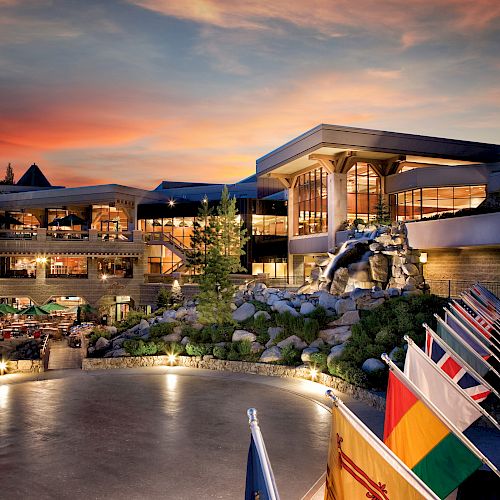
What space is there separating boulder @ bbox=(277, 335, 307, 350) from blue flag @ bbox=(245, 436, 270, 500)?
58.9 ft

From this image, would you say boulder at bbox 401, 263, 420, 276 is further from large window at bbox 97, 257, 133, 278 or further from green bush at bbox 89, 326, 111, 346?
large window at bbox 97, 257, 133, 278

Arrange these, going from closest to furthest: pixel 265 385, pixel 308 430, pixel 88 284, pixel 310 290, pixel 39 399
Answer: pixel 308 430, pixel 39 399, pixel 265 385, pixel 310 290, pixel 88 284

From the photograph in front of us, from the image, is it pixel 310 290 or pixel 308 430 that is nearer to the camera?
pixel 308 430

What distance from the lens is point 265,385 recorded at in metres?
19.0

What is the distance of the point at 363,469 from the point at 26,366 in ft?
67.4

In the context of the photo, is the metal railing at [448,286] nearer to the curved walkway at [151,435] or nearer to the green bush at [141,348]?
the curved walkway at [151,435]

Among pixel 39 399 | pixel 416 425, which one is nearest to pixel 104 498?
pixel 416 425

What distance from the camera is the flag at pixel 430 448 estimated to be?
526cm

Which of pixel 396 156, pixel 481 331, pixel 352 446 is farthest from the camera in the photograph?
pixel 396 156

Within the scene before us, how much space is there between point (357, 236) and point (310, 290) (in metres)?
5.88

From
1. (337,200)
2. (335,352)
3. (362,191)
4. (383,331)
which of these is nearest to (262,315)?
(335,352)

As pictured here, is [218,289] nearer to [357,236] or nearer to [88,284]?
[357,236]

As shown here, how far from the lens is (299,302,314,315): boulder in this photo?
81.0 feet

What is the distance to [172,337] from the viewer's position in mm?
24844
